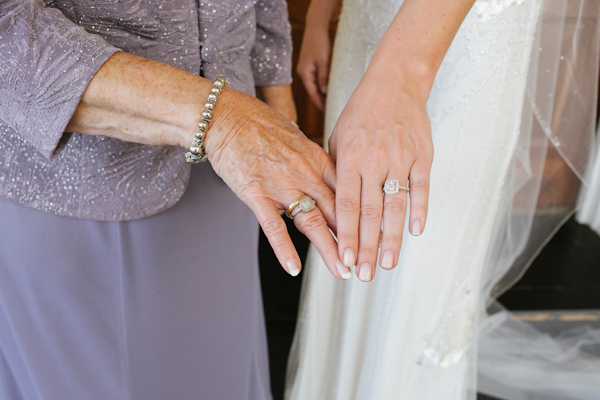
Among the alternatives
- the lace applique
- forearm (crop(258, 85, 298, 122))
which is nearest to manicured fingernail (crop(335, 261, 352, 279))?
forearm (crop(258, 85, 298, 122))

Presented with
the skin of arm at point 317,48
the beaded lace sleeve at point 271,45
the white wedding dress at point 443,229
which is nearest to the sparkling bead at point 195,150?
the beaded lace sleeve at point 271,45

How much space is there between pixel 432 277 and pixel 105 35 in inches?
31.2

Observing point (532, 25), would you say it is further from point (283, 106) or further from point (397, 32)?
point (283, 106)

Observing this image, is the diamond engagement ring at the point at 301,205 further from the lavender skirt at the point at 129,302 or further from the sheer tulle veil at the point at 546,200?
the sheer tulle veil at the point at 546,200

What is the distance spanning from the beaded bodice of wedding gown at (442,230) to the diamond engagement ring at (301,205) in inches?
19.5

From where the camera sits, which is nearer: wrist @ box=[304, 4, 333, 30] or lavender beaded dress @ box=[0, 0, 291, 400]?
lavender beaded dress @ box=[0, 0, 291, 400]

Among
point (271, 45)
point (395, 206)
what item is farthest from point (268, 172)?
point (271, 45)

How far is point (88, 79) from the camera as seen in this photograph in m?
0.51

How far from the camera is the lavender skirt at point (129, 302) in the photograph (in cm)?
68

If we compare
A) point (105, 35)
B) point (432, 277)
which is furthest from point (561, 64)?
point (105, 35)

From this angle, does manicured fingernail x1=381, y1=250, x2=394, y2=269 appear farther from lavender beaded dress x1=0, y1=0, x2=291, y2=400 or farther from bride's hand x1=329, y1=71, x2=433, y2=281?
lavender beaded dress x1=0, y1=0, x2=291, y2=400

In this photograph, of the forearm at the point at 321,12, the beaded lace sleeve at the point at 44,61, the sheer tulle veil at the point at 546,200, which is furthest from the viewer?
the forearm at the point at 321,12

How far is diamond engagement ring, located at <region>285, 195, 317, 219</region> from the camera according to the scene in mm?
Answer: 548

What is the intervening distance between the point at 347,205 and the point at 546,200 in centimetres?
100
